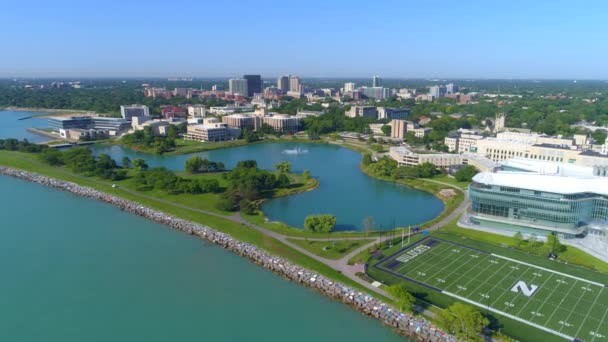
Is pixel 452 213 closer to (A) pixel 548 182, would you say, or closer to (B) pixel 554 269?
(A) pixel 548 182

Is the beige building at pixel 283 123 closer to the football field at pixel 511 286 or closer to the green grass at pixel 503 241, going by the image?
the green grass at pixel 503 241

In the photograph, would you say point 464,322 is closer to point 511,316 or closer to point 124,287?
point 511,316

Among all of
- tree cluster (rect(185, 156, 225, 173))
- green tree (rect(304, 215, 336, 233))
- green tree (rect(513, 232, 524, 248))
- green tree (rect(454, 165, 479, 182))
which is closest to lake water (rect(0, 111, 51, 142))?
tree cluster (rect(185, 156, 225, 173))

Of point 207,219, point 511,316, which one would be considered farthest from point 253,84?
point 511,316

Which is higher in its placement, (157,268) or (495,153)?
(495,153)

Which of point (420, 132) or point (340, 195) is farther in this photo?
point (420, 132)

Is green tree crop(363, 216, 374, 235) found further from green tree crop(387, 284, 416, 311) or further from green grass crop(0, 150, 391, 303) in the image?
green tree crop(387, 284, 416, 311)

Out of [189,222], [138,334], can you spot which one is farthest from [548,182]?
[138,334]
